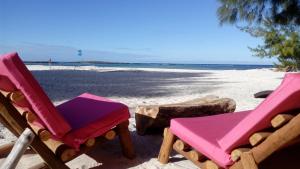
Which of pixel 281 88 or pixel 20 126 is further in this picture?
pixel 20 126

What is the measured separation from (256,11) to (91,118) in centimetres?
491

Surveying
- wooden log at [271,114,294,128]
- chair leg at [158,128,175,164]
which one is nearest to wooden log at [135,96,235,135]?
chair leg at [158,128,175,164]

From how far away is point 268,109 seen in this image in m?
1.93

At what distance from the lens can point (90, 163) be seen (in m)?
3.25

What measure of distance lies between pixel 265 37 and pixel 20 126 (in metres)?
14.0

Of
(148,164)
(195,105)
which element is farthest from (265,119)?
(195,105)

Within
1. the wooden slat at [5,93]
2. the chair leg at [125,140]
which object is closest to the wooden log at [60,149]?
the wooden slat at [5,93]

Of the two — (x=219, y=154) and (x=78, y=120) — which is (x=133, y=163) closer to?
(x=78, y=120)

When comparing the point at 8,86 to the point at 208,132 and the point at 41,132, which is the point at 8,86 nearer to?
the point at 41,132

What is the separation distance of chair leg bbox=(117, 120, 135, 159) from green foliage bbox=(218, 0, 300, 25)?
14.1ft

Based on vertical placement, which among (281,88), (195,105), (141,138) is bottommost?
(141,138)

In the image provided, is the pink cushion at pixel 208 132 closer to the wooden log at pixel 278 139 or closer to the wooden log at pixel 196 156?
the wooden log at pixel 196 156

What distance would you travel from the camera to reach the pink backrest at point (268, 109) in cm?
182

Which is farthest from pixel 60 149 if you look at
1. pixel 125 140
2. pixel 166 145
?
pixel 166 145
